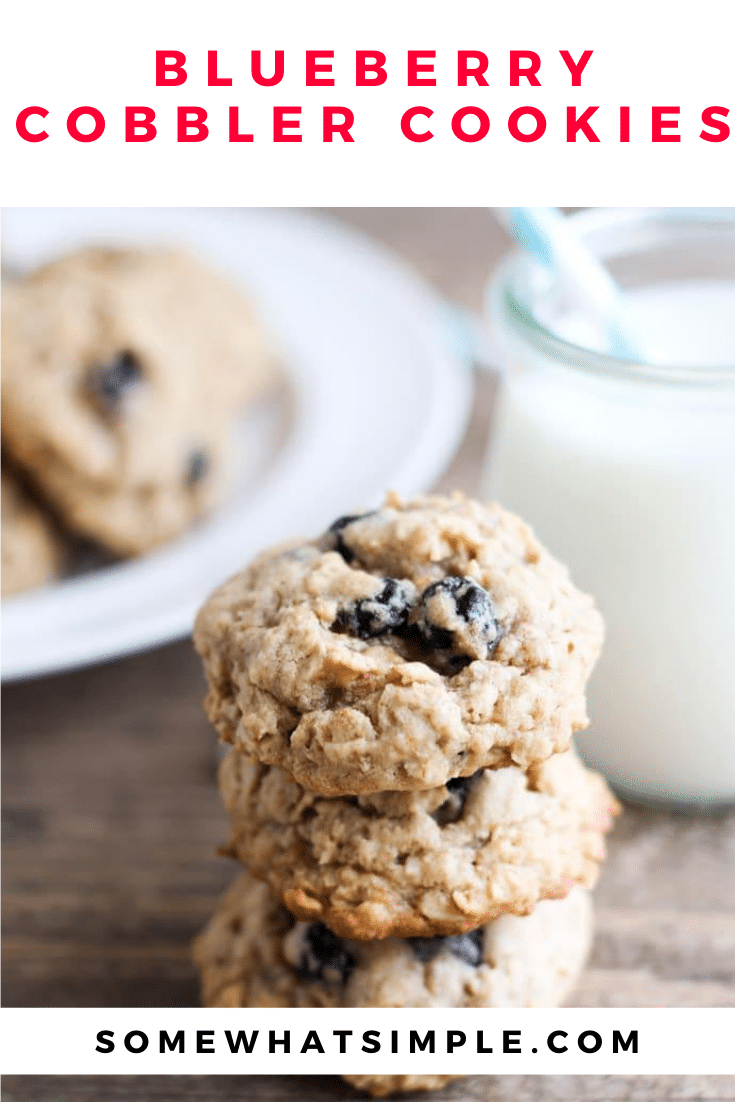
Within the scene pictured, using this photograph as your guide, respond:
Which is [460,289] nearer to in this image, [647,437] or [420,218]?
[420,218]

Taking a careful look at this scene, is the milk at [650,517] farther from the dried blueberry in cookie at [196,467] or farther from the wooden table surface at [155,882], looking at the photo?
the dried blueberry in cookie at [196,467]

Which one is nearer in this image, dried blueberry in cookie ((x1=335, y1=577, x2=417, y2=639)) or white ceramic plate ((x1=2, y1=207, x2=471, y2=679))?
dried blueberry in cookie ((x1=335, y1=577, x2=417, y2=639))

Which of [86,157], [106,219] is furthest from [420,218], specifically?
[86,157]

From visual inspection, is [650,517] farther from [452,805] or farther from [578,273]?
[452,805]

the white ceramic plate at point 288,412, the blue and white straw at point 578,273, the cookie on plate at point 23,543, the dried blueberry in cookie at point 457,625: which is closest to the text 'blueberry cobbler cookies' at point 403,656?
the dried blueberry in cookie at point 457,625

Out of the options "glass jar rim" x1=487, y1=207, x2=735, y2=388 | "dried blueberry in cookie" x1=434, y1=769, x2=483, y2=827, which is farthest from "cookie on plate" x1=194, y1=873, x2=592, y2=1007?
"glass jar rim" x1=487, y1=207, x2=735, y2=388

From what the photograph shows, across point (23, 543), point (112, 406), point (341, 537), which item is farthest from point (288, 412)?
point (341, 537)

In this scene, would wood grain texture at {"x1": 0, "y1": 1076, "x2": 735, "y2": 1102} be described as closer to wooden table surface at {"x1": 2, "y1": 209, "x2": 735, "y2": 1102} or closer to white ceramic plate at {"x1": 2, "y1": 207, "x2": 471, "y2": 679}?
wooden table surface at {"x1": 2, "y1": 209, "x2": 735, "y2": 1102}

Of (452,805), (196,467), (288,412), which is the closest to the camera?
(452,805)
